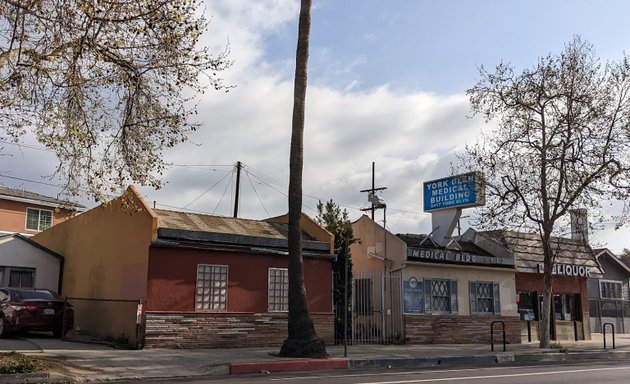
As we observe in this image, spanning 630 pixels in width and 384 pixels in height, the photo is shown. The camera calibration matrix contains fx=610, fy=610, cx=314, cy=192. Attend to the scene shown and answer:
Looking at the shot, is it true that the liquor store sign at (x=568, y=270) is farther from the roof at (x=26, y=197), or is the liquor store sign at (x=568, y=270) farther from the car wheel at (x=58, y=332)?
the roof at (x=26, y=197)

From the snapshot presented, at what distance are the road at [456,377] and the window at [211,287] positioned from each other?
5.70m

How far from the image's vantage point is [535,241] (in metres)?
28.1

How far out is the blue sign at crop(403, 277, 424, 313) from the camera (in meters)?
22.1

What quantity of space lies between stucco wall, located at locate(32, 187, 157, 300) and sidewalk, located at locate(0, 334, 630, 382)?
7.18 ft

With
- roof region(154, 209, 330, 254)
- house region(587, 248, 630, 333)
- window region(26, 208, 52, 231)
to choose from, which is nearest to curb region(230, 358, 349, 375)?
roof region(154, 209, 330, 254)

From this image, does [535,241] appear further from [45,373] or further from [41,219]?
[41,219]

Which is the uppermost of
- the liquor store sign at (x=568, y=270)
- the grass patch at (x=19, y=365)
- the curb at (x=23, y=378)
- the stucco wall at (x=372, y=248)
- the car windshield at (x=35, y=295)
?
the stucco wall at (x=372, y=248)

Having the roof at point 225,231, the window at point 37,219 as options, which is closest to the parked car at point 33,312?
Result: the roof at point 225,231

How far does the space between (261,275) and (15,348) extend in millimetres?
7139

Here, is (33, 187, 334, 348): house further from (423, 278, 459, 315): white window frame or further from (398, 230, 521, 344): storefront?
(423, 278, 459, 315): white window frame

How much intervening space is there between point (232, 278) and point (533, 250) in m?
15.2

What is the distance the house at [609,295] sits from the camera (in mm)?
32094

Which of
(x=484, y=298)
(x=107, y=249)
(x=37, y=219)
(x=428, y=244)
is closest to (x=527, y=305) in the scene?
(x=484, y=298)

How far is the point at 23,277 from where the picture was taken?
22.8m
